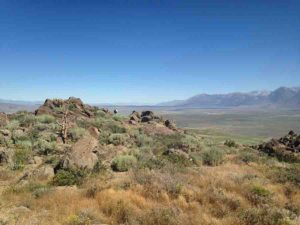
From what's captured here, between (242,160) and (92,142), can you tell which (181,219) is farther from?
(242,160)

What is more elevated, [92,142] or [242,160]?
[92,142]

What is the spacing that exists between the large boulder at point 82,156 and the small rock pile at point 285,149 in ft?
46.0

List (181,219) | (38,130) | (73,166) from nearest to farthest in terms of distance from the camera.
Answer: (181,219), (73,166), (38,130)

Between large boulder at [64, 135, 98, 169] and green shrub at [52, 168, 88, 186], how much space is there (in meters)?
0.83

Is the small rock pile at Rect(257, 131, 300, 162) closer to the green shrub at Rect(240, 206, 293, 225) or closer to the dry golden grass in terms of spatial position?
the dry golden grass

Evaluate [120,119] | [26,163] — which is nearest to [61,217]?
[26,163]

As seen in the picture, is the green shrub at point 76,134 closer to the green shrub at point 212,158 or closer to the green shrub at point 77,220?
the green shrub at point 212,158

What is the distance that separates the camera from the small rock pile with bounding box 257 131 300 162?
78.0 ft

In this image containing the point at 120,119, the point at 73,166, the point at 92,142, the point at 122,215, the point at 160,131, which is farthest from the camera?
the point at 120,119

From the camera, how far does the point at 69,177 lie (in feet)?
42.9

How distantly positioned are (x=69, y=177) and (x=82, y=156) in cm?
246

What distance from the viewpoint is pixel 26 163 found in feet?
57.9

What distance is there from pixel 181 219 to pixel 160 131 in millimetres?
28116

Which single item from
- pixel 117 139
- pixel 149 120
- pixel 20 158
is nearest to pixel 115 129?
pixel 117 139
